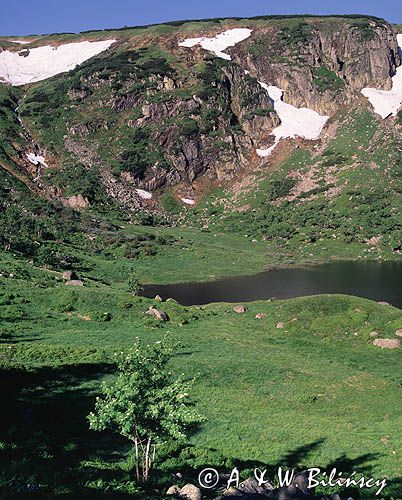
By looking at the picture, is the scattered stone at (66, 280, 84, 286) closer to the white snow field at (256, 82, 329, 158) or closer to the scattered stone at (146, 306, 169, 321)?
the scattered stone at (146, 306, 169, 321)

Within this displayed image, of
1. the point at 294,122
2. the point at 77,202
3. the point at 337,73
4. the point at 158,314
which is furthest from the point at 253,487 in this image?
the point at 337,73

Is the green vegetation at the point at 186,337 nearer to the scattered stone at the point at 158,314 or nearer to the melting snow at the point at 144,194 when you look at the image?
the scattered stone at the point at 158,314

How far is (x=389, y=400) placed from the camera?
27641 millimetres

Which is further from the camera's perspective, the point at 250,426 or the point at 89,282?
the point at 89,282

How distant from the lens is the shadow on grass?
41.2 ft

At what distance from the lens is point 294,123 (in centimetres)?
18362

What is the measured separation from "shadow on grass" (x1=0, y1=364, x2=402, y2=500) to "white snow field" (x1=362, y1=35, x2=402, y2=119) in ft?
591

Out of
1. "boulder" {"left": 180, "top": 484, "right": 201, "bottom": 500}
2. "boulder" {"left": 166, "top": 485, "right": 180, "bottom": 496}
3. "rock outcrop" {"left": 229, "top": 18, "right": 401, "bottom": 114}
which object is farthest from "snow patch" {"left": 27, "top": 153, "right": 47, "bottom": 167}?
"boulder" {"left": 180, "top": 484, "right": 201, "bottom": 500}

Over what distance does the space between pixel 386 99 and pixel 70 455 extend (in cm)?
19993

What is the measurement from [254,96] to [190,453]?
186 m

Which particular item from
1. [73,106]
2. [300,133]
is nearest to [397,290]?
[300,133]

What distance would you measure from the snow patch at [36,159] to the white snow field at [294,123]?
8361 cm

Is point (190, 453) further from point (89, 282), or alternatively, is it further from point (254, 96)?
point (254, 96)

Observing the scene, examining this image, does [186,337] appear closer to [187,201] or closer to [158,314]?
[158,314]
